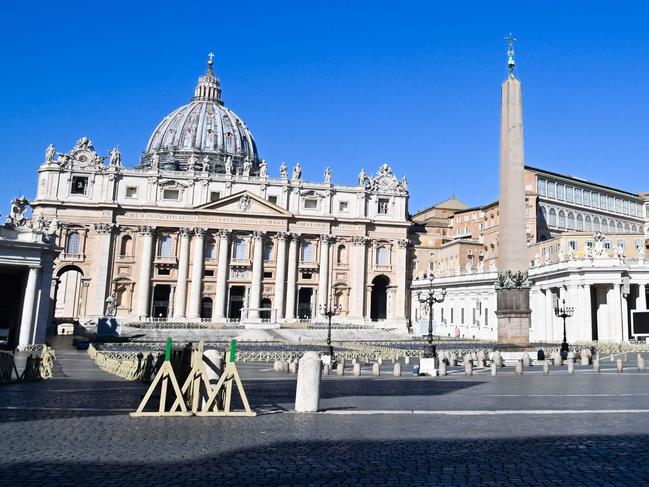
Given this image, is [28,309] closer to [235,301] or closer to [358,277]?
[235,301]

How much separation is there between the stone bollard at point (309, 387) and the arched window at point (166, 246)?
57.4 meters

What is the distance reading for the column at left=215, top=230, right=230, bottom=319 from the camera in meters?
65.1

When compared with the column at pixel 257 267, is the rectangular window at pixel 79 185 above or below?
above

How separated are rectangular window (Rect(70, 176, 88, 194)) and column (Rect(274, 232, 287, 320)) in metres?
21.9

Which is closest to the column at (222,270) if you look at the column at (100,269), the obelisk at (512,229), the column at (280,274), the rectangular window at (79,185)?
the column at (280,274)

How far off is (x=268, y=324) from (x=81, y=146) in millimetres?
30657

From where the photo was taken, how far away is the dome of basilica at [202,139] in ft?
303

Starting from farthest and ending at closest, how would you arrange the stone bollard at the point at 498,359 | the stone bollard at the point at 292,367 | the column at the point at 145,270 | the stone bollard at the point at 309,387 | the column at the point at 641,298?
1. the column at the point at 145,270
2. the column at the point at 641,298
3. the stone bollard at the point at 498,359
4. the stone bollard at the point at 292,367
5. the stone bollard at the point at 309,387

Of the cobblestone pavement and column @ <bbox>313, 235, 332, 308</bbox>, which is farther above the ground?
column @ <bbox>313, 235, 332, 308</bbox>

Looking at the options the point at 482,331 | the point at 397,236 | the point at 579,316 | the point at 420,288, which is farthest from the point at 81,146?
the point at 579,316

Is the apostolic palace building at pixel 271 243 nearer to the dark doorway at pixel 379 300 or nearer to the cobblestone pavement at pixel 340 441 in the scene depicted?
the dark doorway at pixel 379 300

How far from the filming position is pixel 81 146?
65938 millimetres

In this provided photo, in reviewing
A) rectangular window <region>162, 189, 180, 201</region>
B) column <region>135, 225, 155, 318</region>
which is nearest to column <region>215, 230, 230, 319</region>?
rectangular window <region>162, 189, 180, 201</region>

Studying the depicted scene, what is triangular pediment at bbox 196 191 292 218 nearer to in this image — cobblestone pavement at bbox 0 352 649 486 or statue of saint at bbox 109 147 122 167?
statue of saint at bbox 109 147 122 167
